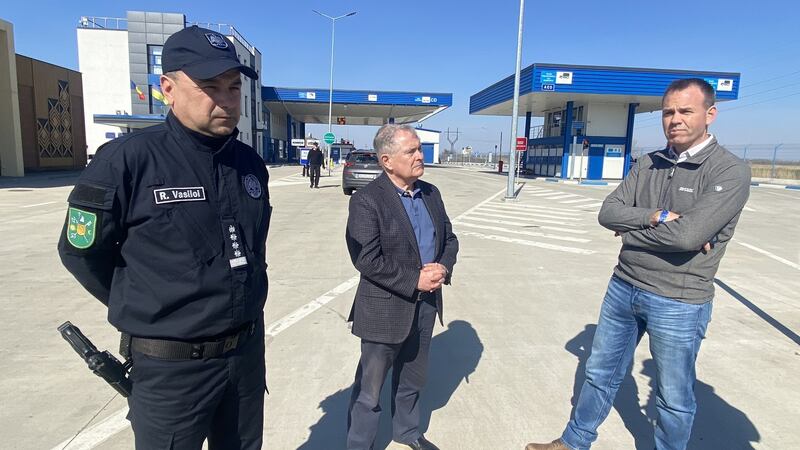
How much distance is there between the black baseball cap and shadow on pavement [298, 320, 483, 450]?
217 cm

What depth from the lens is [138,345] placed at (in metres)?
1.65

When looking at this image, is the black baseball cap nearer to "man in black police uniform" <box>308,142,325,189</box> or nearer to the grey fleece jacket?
the grey fleece jacket

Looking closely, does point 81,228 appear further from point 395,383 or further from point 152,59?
point 152,59

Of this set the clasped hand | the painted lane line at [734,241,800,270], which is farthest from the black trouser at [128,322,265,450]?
the painted lane line at [734,241,800,270]

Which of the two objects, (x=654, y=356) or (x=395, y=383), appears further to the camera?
(x=395, y=383)

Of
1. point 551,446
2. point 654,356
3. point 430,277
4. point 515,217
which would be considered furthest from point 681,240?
point 515,217

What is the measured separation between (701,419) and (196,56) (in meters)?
3.63

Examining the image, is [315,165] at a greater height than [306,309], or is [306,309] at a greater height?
[315,165]

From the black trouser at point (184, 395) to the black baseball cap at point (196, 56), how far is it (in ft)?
3.39

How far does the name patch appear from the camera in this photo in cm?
161

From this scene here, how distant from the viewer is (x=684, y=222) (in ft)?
7.39

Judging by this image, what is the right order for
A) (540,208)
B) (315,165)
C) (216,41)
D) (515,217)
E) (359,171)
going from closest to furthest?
1. (216,41)
2. (515,217)
3. (540,208)
4. (359,171)
5. (315,165)

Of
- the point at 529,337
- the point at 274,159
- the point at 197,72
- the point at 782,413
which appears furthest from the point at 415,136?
the point at 274,159

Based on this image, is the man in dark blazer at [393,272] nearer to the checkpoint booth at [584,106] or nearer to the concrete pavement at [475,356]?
the concrete pavement at [475,356]
